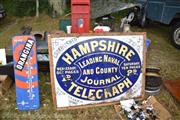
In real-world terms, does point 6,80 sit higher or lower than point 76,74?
lower

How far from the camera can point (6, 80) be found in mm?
3535

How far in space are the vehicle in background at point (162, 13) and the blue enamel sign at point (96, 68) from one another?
2.50 meters

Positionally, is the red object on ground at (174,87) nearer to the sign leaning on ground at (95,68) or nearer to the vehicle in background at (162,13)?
the sign leaning on ground at (95,68)

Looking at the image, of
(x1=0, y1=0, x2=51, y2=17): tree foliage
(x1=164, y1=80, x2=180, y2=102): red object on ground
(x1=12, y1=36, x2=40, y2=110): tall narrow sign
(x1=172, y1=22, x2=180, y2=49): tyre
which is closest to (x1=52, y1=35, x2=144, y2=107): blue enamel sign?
(x1=12, y1=36, x2=40, y2=110): tall narrow sign

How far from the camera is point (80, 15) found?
125 inches

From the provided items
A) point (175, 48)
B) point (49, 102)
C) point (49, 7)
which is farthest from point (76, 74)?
point (49, 7)

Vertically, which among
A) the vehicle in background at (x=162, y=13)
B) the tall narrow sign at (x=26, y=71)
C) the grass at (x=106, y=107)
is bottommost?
the grass at (x=106, y=107)

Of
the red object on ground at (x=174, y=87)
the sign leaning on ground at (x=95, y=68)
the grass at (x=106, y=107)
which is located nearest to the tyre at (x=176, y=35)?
the grass at (x=106, y=107)

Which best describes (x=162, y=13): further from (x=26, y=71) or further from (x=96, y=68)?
(x=26, y=71)

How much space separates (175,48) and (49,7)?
4983 mm

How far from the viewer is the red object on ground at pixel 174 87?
351 centimetres

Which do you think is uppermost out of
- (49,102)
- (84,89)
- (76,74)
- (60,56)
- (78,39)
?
(78,39)

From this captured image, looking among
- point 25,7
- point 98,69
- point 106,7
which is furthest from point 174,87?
point 25,7

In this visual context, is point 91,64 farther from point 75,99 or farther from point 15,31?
point 15,31
